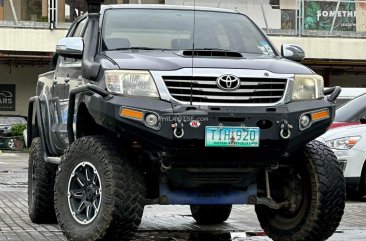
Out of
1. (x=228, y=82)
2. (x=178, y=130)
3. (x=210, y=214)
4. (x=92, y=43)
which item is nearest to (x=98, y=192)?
(x=178, y=130)

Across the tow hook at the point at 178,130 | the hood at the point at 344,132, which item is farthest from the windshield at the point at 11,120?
the tow hook at the point at 178,130

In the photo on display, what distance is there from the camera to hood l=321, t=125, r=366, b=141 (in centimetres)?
1092

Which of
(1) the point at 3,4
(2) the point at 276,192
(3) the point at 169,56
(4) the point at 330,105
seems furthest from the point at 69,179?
(1) the point at 3,4

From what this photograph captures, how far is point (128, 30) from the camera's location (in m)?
6.64

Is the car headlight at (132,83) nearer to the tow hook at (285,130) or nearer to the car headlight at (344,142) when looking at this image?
the tow hook at (285,130)

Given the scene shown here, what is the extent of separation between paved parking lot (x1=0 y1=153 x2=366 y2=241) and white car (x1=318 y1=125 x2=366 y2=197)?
32cm

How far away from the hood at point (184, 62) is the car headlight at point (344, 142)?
4.90 meters

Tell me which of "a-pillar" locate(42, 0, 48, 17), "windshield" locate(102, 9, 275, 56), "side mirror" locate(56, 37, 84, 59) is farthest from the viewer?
"a-pillar" locate(42, 0, 48, 17)

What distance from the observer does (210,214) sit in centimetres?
838

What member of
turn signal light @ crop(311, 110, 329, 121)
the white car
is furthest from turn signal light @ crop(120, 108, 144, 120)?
the white car

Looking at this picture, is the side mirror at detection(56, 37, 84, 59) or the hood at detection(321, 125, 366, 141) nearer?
the side mirror at detection(56, 37, 84, 59)

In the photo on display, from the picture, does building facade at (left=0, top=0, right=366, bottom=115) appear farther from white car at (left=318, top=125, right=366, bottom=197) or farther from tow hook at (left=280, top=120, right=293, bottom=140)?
tow hook at (left=280, top=120, right=293, bottom=140)

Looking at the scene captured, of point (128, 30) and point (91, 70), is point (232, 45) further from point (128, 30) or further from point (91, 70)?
point (91, 70)

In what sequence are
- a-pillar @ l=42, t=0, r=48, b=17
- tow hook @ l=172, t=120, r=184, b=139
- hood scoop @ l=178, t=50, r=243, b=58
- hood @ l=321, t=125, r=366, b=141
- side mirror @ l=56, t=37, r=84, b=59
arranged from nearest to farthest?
tow hook @ l=172, t=120, r=184, b=139 → hood scoop @ l=178, t=50, r=243, b=58 → side mirror @ l=56, t=37, r=84, b=59 → hood @ l=321, t=125, r=366, b=141 → a-pillar @ l=42, t=0, r=48, b=17
